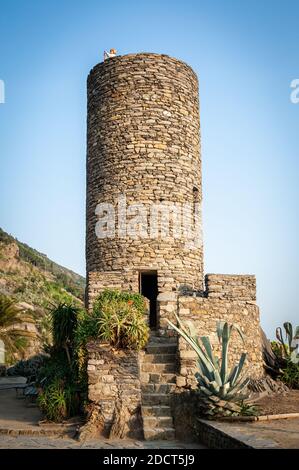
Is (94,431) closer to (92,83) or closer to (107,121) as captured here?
(107,121)

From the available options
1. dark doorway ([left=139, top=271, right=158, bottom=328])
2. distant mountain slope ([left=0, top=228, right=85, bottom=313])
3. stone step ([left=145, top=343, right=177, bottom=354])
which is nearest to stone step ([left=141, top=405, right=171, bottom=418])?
stone step ([left=145, top=343, right=177, bottom=354])

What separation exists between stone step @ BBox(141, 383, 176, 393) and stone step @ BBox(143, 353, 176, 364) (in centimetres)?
90

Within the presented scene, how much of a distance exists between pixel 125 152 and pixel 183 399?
7398 millimetres

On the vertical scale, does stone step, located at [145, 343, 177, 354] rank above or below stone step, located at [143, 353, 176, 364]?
above

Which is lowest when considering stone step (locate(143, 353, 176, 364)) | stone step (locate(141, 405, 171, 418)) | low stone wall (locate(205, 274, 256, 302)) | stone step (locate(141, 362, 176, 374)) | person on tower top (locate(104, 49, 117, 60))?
stone step (locate(141, 405, 171, 418))

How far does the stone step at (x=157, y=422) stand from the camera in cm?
866

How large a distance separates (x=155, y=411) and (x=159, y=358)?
5.96ft

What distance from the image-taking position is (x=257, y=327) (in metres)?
12.4

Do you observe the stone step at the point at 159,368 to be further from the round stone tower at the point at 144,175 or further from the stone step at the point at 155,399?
the round stone tower at the point at 144,175

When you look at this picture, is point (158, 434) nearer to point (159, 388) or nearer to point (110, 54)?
point (159, 388)

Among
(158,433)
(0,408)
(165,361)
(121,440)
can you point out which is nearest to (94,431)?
(121,440)

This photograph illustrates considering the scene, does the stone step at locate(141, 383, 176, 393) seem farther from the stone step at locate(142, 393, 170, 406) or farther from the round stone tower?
the round stone tower

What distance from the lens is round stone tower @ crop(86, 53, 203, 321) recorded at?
44.7 ft

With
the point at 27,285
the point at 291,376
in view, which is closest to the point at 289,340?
the point at 291,376
